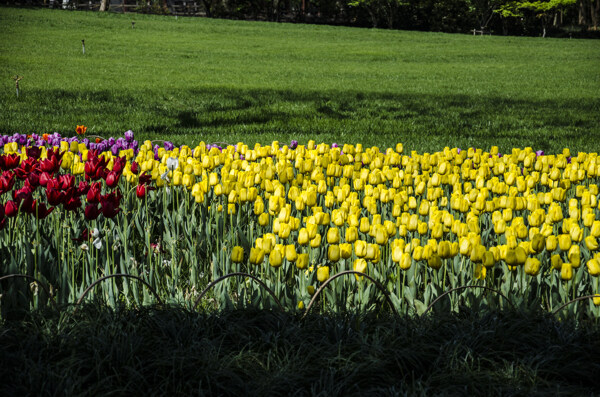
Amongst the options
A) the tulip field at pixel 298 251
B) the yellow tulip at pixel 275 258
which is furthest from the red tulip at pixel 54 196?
the yellow tulip at pixel 275 258

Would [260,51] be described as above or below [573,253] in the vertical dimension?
above

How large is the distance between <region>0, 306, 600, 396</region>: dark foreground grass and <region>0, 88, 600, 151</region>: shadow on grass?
6.66 m

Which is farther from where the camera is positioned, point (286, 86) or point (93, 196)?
point (286, 86)

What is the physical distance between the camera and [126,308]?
3.05m

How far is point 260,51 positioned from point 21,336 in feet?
102

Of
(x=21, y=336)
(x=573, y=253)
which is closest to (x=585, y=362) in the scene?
(x=573, y=253)

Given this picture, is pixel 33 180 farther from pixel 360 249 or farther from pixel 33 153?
pixel 360 249

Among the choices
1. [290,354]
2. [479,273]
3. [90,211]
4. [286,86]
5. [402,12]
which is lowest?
[290,354]

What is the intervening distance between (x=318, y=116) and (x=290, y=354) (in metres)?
10.4

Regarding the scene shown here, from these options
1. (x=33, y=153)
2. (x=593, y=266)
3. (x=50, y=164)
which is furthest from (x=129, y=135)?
(x=593, y=266)

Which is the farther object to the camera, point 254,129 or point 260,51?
point 260,51

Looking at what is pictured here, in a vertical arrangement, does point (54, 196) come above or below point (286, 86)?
below

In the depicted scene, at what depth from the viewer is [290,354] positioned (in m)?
2.69

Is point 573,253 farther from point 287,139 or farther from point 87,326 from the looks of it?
point 287,139
